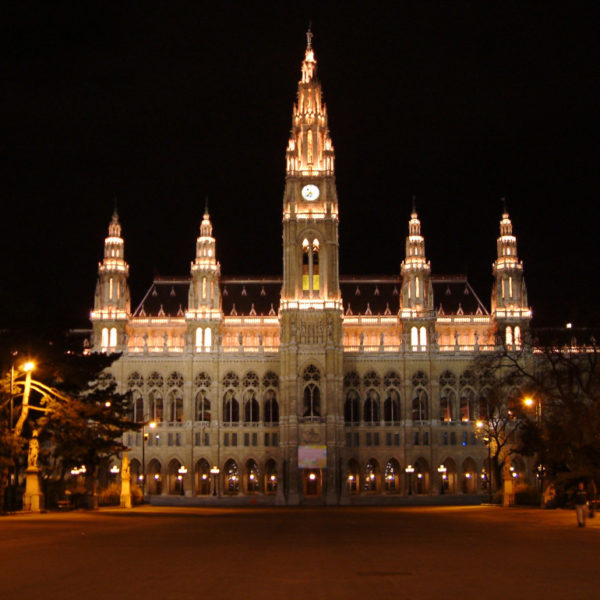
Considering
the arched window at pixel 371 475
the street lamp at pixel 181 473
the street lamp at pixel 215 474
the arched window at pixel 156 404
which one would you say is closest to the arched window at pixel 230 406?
the street lamp at pixel 215 474

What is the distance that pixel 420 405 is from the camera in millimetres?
130875

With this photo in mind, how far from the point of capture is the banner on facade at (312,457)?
122 metres

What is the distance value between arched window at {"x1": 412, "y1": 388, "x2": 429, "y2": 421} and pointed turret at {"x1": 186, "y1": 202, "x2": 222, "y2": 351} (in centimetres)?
2684

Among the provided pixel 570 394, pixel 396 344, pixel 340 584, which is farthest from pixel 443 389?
pixel 340 584

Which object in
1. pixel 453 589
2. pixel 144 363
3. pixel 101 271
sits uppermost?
pixel 101 271

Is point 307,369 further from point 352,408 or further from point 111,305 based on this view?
point 111,305

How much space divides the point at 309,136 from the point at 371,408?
117 feet

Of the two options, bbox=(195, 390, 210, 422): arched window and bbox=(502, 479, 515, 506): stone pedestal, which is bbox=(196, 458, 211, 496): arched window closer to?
bbox=(195, 390, 210, 422): arched window

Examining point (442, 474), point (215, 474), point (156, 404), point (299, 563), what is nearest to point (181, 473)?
point (215, 474)

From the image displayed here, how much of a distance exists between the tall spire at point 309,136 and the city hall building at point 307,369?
0.60 ft

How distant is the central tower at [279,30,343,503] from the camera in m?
123

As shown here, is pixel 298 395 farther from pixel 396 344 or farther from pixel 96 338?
pixel 96 338

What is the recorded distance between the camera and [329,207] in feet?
423

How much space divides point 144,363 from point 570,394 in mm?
77645
